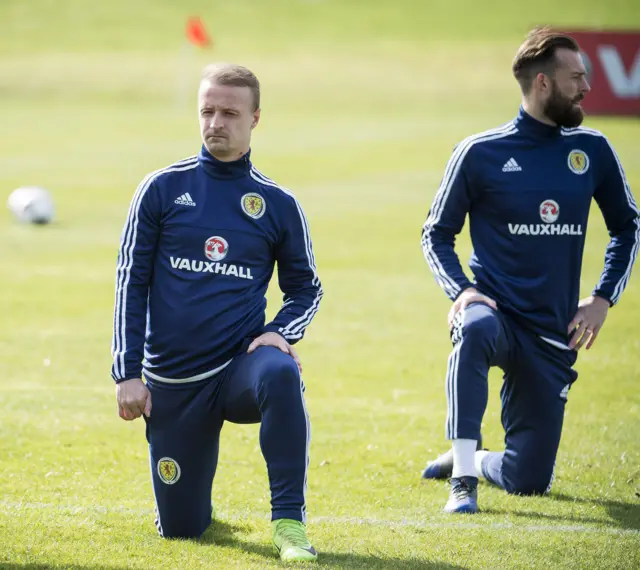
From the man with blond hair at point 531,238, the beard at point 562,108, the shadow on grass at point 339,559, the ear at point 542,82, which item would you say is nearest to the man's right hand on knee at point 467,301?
the man with blond hair at point 531,238

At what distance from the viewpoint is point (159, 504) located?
5.51 m

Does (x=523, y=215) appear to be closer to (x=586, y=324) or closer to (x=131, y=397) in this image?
(x=586, y=324)

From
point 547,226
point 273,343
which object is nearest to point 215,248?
point 273,343

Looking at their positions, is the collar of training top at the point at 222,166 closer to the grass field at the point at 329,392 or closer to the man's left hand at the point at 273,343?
the man's left hand at the point at 273,343

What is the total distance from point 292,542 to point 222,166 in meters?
1.70

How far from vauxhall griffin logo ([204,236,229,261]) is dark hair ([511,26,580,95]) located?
2.12 metres

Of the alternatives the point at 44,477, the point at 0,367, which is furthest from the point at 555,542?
the point at 0,367

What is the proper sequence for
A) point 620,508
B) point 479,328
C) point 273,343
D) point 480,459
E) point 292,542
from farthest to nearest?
1. point 480,459
2. point 620,508
3. point 479,328
4. point 273,343
5. point 292,542

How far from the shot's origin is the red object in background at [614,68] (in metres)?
39.2

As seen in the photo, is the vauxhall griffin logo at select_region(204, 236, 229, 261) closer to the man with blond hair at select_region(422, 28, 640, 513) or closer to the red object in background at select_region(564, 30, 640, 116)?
the man with blond hair at select_region(422, 28, 640, 513)

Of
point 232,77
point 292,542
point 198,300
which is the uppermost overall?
point 232,77

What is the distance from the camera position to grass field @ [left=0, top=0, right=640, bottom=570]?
549 cm

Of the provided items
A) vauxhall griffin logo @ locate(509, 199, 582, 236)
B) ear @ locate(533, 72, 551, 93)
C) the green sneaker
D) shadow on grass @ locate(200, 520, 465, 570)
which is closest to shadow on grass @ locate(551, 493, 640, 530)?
shadow on grass @ locate(200, 520, 465, 570)

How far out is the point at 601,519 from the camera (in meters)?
6.09
